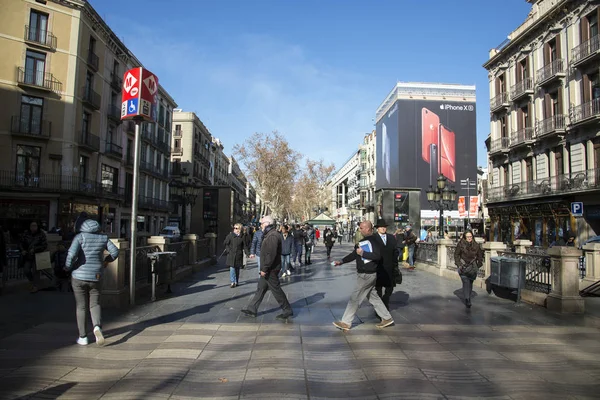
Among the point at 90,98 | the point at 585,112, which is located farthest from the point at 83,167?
the point at 585,112

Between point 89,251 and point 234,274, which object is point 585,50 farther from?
point 89,251

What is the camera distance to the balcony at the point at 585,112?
71.8ft

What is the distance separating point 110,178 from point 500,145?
→ 104ft

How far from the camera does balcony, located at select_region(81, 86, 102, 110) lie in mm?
30328

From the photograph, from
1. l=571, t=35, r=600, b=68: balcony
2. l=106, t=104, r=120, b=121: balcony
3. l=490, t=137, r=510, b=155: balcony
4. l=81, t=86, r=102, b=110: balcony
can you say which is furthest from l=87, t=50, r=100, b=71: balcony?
l=571, t=35, r=600, b=68: balcony

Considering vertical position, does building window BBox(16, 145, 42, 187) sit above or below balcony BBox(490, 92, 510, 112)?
below

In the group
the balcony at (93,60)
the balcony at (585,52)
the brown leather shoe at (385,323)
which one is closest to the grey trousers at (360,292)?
the brown leather shoe at (385,323)

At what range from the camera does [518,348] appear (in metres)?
5.48

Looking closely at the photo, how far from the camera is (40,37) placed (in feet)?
92.0

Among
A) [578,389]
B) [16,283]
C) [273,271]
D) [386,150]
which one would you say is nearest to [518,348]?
[578,389]

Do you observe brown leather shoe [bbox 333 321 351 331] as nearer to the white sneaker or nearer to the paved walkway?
the paved walkway

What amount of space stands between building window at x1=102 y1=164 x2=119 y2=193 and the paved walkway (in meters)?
28.3

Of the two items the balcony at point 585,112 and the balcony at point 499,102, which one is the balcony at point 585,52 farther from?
the balcony at point 499,102

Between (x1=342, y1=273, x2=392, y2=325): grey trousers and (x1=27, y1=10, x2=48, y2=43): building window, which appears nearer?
(x1=342, y1=273, x2=392, y2=325): grey trousers
